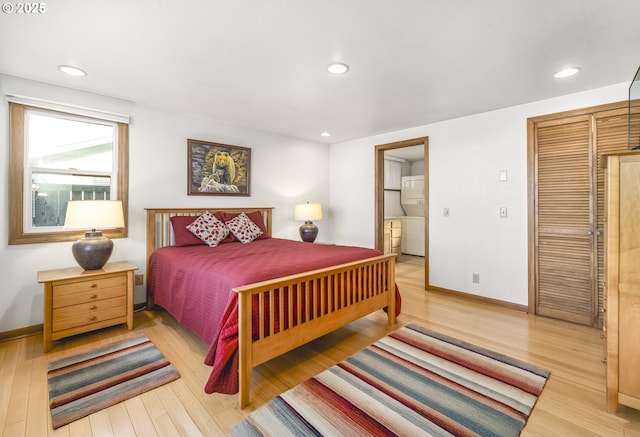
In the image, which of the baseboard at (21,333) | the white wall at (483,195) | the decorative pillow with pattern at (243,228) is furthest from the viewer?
the decorative pillow with pattern at (243,228)

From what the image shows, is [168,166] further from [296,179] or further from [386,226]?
[386,226]

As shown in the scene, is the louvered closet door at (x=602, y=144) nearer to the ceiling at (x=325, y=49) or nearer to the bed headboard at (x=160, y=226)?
the ceiling at (x=325, y=49)

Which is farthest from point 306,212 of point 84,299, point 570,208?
point 570,208

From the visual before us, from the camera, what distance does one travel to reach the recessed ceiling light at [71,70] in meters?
2.34

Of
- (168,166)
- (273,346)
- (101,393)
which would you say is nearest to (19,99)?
(168,166)

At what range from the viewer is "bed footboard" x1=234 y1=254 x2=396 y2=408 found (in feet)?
5.65

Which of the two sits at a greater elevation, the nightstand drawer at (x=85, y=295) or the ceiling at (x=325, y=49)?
the ceiling at (x=325, y=49)

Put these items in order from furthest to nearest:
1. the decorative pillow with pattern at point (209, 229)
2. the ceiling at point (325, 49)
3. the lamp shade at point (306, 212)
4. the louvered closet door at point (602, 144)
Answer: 1. the lamp shade at point (306, 212)
2. the decorative pillow with pattern at point (209, 229)
3. the louvered closet door at point (602, 144)
4. the ceiling at point (325, 49)

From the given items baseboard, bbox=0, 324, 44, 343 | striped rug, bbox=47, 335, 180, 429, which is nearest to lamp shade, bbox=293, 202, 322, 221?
striped rug, bbox=47, 335, 180, 429

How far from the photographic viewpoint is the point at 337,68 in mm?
2322

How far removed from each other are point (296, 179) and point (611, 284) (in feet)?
12.7

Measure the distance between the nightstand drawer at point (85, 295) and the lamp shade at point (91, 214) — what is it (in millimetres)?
528

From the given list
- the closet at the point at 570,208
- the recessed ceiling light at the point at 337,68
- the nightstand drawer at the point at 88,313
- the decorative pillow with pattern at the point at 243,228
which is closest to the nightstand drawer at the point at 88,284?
the nightstand drawer at the point at 88,313

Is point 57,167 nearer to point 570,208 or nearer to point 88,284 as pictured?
point 88,284
